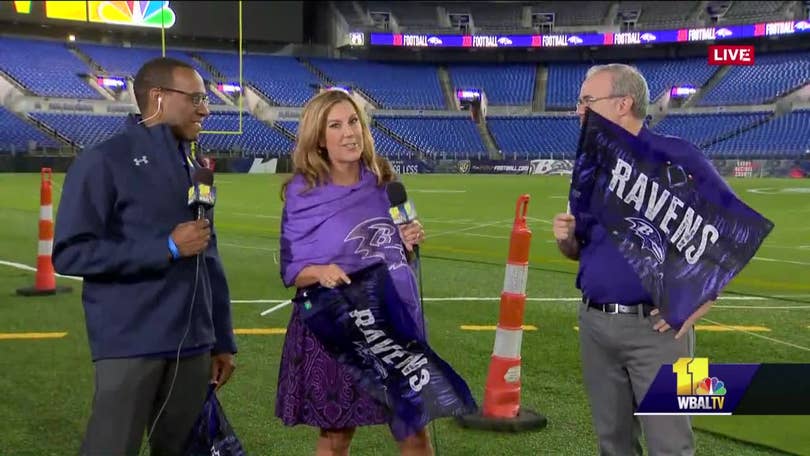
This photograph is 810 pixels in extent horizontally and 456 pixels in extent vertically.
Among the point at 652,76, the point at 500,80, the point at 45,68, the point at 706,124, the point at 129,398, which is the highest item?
the point at 652,76

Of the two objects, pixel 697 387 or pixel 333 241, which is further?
pixel 333 241

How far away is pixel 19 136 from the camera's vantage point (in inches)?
1593

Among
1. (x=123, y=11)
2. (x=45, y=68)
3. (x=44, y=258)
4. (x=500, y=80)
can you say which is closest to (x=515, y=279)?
(x=44, y=258)

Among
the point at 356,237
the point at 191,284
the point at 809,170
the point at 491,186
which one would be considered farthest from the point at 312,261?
the point at 809,170

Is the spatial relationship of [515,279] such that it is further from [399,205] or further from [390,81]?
[390,81]

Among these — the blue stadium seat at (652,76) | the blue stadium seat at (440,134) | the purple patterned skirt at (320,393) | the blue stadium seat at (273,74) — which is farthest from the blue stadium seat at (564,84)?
the purple patterned skirt at (320,393)

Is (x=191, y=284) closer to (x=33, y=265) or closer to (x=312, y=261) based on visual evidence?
(x=312, y=261)

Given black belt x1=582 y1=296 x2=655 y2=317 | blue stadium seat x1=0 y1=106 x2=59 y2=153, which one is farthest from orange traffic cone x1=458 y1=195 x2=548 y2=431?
blue stadium seat x1=0 y1=106 x2=59 y2=153

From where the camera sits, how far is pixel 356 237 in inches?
123

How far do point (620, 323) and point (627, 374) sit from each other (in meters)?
0.26

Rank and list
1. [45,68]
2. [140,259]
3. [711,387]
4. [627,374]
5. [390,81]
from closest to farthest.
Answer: [711,387]
[140,259]
[627,374]
[45,68]
[390,81]

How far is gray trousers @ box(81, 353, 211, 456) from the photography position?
9.03 feet

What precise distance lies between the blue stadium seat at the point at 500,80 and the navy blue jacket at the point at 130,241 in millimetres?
56577

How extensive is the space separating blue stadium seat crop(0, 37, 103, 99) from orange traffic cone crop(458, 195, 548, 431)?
46.2 meters
